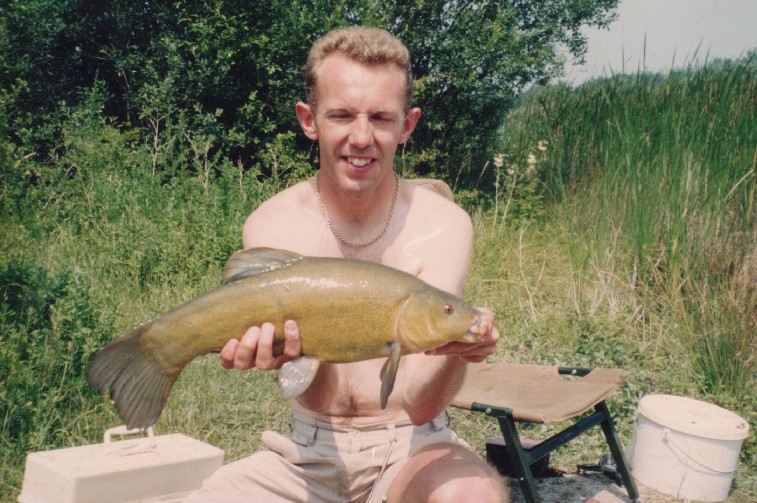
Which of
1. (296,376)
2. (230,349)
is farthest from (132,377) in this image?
(296,376)

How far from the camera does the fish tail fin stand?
1.88 meters

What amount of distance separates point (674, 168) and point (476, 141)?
418 cm

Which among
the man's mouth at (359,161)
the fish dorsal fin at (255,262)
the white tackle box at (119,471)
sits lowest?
the white tackle box at (119,471)

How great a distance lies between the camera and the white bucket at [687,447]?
3.52 meters

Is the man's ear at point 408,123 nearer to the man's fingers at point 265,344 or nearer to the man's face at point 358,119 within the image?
the man's face at point 358,119

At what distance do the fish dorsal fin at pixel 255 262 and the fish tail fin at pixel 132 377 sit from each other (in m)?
0.25

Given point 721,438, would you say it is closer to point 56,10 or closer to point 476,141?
point 476,141

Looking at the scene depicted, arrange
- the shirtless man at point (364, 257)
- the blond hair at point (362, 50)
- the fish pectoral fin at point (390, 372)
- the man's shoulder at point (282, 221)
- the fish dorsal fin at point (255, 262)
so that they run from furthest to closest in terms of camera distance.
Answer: the man's shoulder at point (282, 221)
the blond hair at point (362, 50)
the shirtless man at point (364, 257)
the fish dorsal fin at point (255, 262)
the fish pectoral fin at point (390, 372)

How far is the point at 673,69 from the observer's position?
6.49 metres

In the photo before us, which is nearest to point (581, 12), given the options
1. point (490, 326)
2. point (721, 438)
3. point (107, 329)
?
point (721, 438)

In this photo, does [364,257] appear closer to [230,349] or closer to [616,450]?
[230,349]

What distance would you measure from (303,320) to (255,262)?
204mm

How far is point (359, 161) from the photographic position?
7.72 ft

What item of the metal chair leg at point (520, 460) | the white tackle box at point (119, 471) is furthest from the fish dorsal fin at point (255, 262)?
the metal chair leg at point (520, 460)
